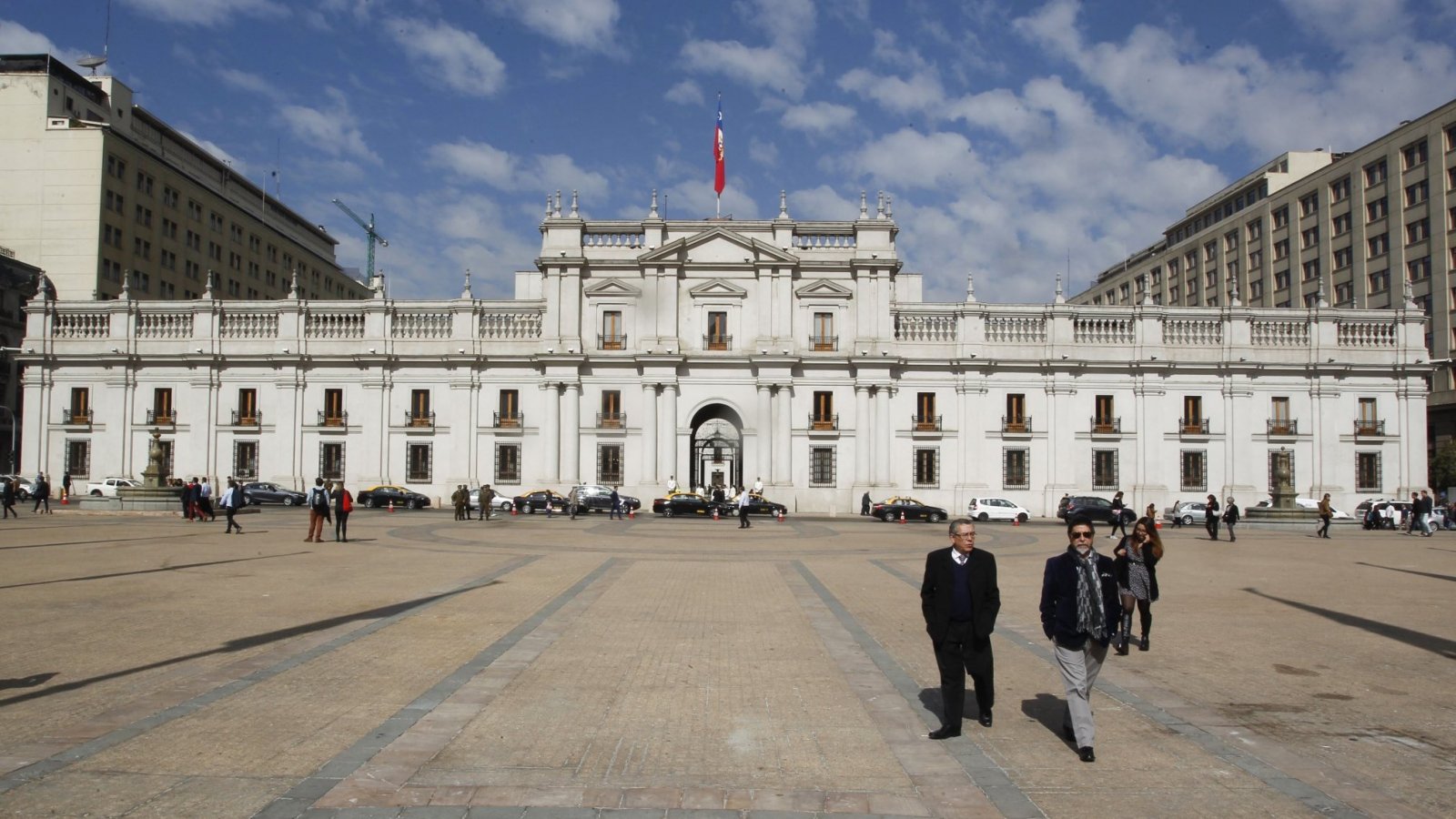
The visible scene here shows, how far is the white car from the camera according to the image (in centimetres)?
4962

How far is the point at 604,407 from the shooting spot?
54.9 meters

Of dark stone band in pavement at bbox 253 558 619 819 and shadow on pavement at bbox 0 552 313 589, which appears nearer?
dark stone band in pavement at bbox 253 558 619 819

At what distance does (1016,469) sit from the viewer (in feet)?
178

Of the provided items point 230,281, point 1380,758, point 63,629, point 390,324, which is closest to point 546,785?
point 1380,758

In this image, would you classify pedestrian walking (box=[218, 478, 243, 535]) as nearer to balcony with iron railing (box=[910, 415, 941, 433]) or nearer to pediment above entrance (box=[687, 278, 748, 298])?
pediment above entrance (box=[687, 278, 748, 298])

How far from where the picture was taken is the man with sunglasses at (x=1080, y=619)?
301 inches

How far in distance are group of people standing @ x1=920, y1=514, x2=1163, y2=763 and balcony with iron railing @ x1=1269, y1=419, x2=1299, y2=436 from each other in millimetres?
52350

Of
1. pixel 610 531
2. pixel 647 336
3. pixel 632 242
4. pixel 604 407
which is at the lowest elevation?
pixel 610 531

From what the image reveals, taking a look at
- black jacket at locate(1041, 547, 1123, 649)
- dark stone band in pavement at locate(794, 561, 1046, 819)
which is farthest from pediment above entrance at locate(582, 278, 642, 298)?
black jacket at locate(1041, 547, 1123, 649)

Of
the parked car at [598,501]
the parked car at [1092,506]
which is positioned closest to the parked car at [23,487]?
the parked car at [598,501]

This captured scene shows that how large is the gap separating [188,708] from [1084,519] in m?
7.81

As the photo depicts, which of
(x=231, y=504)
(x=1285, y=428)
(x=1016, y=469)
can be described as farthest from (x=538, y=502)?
(x=1285, y=428)

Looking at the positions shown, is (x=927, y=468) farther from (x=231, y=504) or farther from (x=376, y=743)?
(x=376, y=743)

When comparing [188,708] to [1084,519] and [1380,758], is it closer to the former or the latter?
[1084,519]
